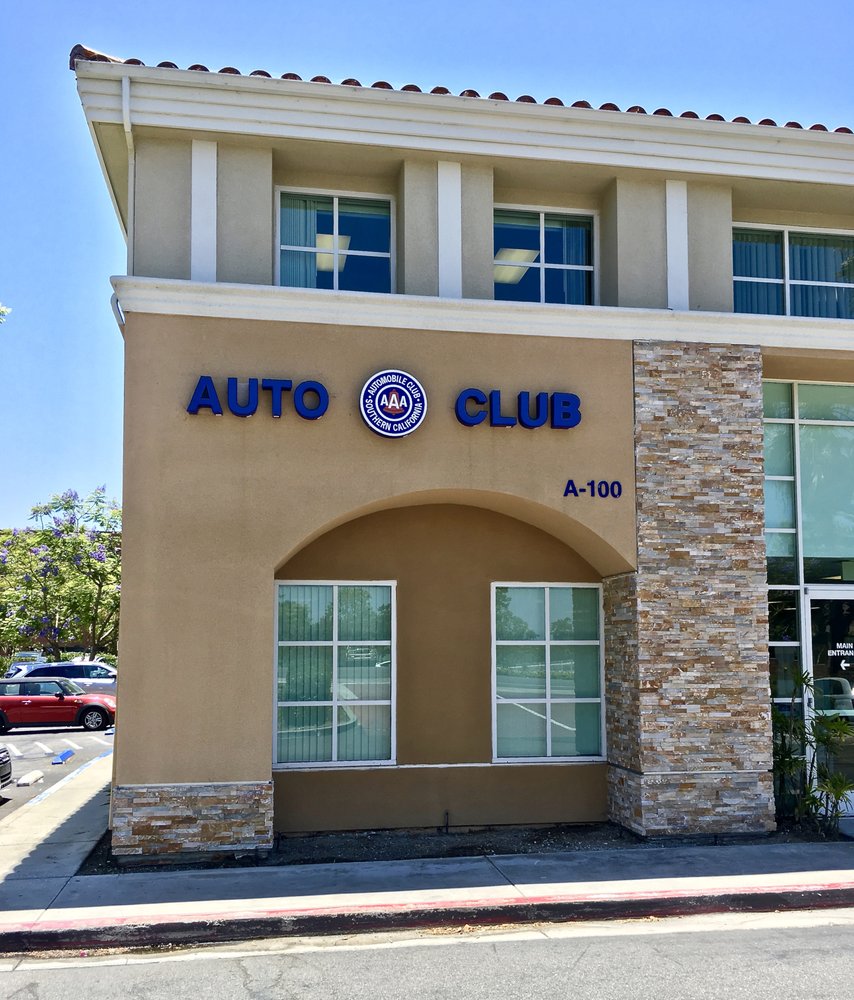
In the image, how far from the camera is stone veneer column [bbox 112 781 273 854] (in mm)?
10023

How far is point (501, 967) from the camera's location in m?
7.34

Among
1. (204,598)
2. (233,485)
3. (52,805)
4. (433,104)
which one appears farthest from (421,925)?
(433,104)

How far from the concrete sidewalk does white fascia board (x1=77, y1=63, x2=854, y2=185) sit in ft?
24.6

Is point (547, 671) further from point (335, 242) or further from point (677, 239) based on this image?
point (335, 242)

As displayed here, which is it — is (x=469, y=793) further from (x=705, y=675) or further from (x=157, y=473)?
(x=157, y=473)

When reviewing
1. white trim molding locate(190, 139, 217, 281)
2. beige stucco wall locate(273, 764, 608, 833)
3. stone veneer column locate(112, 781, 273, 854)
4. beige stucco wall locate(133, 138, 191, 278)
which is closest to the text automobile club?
white trim molding locate(190, 139, 217, 281)

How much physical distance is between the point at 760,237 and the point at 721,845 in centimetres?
735

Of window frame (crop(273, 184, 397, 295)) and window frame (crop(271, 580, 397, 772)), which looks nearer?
window frame (crop(271, 580, 397, 772))

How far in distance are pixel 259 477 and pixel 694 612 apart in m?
4.94

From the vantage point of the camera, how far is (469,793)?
38.6 ft

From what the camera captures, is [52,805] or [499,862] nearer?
[499,862]

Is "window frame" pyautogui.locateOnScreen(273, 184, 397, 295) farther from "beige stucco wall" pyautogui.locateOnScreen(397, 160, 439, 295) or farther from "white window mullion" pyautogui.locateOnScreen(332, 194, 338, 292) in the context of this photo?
"beige stucco wall" pyautogui.locateOnScreen(397, 160, 439, 295)

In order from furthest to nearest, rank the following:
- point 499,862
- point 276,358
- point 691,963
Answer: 1. point 276,358
2. point 499,862
3. point 691,963

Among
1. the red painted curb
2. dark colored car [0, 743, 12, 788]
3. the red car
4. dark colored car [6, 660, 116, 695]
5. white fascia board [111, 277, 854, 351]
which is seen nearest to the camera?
the red painted curb
